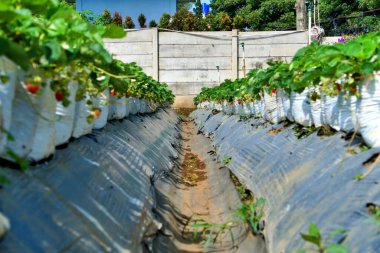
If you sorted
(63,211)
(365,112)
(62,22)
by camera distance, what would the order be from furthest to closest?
1. (365,112)
2. (62,22)
3. (63,211)

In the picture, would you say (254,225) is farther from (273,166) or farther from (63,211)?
(63,211)

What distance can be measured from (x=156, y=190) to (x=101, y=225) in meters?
2.50

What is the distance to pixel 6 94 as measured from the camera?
101 inches

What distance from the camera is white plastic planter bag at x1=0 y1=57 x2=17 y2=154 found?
8.33 feet

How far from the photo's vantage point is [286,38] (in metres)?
19.8

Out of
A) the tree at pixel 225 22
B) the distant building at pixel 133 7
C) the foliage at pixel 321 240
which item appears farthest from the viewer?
the distant building at pixel 133 7

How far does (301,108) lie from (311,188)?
76.8 inches

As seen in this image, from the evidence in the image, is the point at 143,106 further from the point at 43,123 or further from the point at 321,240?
the point at 321,240

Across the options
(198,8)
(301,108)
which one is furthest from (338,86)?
(198,8)

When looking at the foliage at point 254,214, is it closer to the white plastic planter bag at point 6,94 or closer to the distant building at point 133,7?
the white plastic planter bag at point 6,94

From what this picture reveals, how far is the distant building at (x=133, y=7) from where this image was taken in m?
27.7

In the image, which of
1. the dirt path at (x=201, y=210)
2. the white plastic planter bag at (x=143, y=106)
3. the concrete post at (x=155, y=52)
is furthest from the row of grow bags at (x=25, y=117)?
the concrete post at (x=155, y=52)

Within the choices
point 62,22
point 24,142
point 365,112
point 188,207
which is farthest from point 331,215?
point 188,207

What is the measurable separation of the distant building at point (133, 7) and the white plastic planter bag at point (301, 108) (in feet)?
75.2
